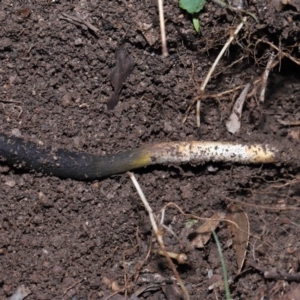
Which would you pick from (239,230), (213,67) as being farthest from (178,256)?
(213,67)

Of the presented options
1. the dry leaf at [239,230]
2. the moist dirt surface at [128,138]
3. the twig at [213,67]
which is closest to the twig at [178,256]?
the moist dirt surface at [128,138]

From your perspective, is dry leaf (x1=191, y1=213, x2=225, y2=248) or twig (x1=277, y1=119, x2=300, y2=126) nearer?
dry leaf (x1=191, y1=213, x2=225, y2=248)

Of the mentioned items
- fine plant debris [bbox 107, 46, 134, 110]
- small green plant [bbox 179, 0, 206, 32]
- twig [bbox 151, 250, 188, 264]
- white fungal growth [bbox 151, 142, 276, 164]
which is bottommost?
twig [bbox 151, 250, 188, 264]

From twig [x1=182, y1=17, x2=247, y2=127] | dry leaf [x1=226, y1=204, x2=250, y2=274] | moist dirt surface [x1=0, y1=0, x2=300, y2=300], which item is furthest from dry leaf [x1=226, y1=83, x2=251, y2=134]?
dry leaf [x1=226, y1=204, x2=250, y2=274]

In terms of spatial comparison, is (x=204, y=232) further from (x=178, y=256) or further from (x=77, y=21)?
(x=77, y=21)

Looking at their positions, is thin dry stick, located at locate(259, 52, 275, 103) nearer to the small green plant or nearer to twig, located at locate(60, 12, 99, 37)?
the small green plant

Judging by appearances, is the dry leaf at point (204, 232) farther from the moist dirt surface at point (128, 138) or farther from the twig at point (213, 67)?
the twig at point (213, 67)
